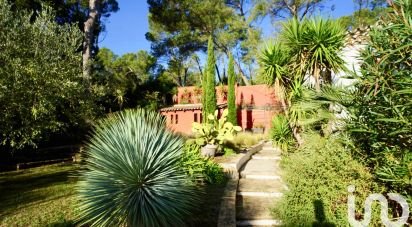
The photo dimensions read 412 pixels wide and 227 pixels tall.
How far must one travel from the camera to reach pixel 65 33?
11.7 meters

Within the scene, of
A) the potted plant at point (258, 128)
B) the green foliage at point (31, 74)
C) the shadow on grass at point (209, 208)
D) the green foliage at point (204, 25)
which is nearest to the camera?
the shadow on grass at point (209, 208)

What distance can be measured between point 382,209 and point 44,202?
24.1ft

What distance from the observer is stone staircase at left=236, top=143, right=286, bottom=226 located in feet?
22.5

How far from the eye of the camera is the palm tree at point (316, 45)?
8688mm

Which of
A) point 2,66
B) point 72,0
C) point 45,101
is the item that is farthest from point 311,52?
point 72,0

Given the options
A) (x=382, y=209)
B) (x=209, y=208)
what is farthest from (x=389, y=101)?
(x=209, y=208)

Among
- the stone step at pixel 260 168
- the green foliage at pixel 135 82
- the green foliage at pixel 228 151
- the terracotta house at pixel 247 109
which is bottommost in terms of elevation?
the stone step at pixel 260 168

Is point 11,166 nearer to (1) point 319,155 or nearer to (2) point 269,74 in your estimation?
(2) point 269,74

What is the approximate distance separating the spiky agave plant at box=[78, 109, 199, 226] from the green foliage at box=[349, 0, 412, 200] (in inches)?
123

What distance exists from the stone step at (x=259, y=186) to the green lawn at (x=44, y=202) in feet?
2.34

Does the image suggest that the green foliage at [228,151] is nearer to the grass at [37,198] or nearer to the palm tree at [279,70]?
the palm tree at [279,70]

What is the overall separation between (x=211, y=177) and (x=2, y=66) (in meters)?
6.47

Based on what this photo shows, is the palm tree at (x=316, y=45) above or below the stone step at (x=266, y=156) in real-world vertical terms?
above

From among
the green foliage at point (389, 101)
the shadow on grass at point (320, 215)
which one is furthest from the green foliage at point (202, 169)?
the green foliage at point (389, 101)
